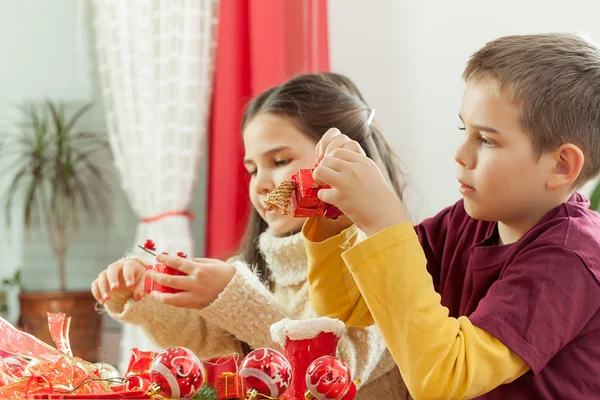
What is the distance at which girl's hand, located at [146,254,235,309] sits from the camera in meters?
1.14

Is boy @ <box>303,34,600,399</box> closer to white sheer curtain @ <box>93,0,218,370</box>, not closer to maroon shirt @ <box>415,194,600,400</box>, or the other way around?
maroon shirt @ <box>415,194,600,400</box>

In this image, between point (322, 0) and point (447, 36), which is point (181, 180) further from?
point (447, 36)

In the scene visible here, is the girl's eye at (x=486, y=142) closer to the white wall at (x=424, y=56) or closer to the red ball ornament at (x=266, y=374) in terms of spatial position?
the red ball ornament at (x=266, y=374)

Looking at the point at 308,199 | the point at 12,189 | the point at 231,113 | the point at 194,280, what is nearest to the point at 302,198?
the point at 308,199

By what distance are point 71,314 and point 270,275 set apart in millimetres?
1383

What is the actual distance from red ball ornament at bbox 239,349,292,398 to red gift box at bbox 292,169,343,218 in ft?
0.64

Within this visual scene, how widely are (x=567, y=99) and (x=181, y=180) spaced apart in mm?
1810

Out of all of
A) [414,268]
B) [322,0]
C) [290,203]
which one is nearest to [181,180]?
[322,0]

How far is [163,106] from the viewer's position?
2.57m

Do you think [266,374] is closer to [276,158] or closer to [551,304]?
[551,304]

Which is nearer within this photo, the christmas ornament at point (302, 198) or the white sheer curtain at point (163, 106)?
the christmas ornament at point (302, 198)

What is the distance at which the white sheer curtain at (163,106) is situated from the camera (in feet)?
8.39

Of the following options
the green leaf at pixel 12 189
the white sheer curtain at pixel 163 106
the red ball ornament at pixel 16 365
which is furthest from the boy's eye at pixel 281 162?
the green leaf at pixel 12 189

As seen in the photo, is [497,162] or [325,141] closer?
[497,162]
